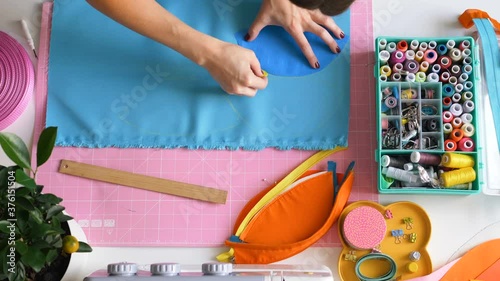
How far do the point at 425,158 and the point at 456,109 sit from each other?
13 centimetres

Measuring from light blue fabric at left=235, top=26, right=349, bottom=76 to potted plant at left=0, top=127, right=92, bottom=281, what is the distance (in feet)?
1.71

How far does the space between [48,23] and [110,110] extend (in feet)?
0.88

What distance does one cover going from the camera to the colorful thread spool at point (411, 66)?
46.4 inches

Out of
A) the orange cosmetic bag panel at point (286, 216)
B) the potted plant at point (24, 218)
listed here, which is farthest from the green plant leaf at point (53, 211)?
the orange cosmetic bag panel at point (286, 216)

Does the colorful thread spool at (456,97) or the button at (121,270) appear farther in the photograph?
the colorful thread spool at (456,97)

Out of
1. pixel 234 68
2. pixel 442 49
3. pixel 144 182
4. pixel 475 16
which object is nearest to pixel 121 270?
pixel 144 182

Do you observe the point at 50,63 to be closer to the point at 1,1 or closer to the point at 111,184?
the point at 1,1

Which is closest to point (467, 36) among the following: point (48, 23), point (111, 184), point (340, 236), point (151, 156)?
point (340, 236)

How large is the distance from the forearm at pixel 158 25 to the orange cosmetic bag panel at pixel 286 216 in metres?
0.33

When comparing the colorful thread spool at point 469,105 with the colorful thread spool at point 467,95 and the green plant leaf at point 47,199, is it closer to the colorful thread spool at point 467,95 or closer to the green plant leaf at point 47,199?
the colorful thread spool at point 467,95

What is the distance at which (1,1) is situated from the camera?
4.28ft

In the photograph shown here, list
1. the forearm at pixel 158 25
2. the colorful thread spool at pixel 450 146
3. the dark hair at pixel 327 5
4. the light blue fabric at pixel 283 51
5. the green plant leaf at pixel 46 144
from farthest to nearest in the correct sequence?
the light blue fabric at pixel 283 51, the colorful thread spool at pixel 450 146, the forearm at pixel 158 25, the green plant leaf at pixel 46 144, the dark hair at pixel 327 5

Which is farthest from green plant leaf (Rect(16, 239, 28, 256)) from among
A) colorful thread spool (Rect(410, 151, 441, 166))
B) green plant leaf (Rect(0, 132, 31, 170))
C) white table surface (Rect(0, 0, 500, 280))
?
colorful thread spool (Rect(410, 151, 441, 166))

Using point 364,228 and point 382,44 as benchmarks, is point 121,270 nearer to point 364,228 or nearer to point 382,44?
point 364,228
